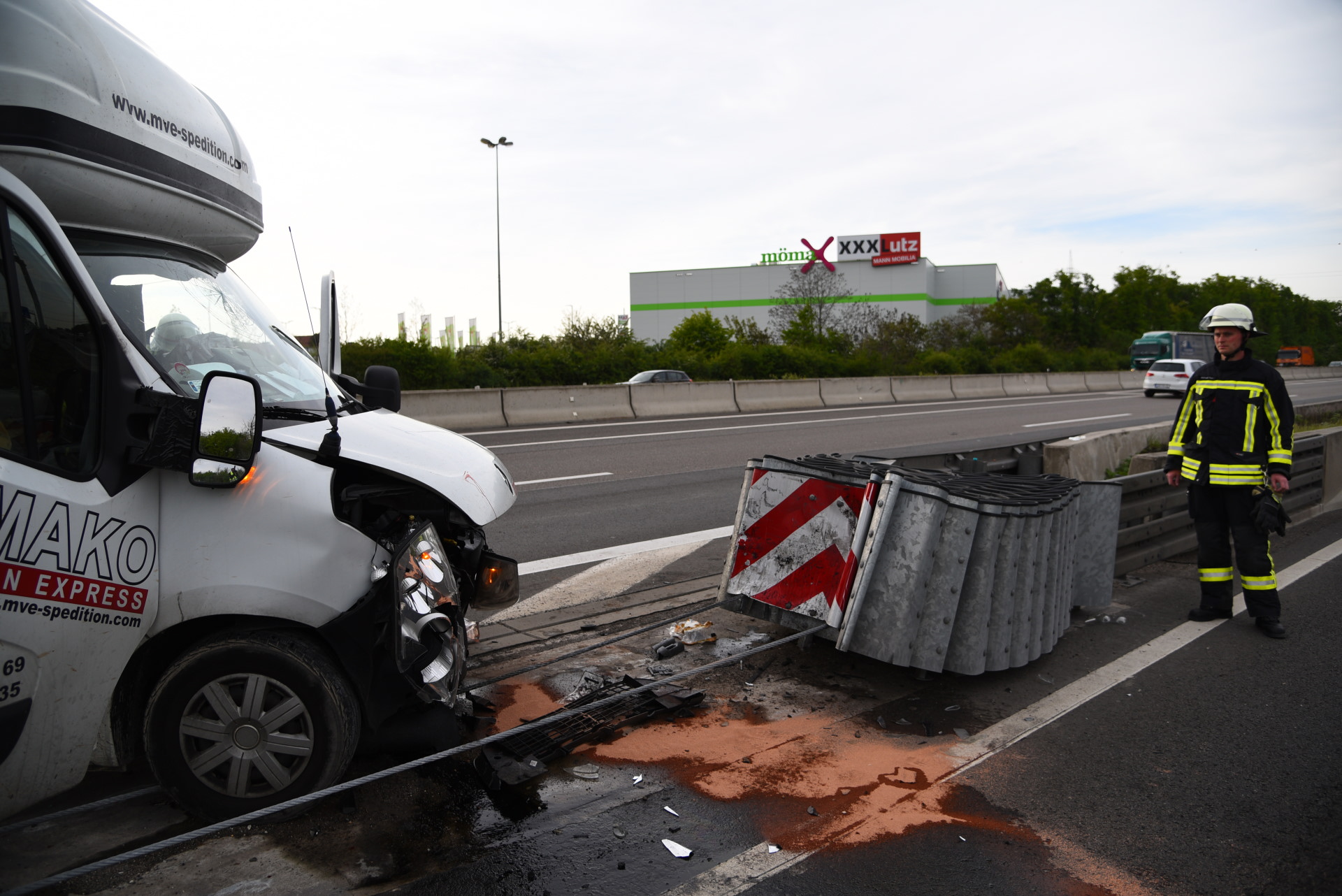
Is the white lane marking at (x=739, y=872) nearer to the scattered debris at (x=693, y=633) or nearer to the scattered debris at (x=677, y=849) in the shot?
the scattered debris at (x=677, y=849)

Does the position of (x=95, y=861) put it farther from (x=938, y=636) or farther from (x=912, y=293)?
(x=912, y=293)

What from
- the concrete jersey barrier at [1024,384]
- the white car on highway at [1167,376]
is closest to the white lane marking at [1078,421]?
the white car on highway at [1167,376]

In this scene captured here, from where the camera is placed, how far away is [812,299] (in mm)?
60531

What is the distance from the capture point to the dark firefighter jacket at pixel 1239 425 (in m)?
5.64

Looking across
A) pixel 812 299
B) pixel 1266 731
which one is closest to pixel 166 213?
pixel 1266 731

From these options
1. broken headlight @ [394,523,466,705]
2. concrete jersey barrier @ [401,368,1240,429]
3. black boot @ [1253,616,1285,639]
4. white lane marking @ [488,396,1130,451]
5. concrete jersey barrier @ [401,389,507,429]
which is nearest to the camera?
broken headlight @ [394,523,466,705]

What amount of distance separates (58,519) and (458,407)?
16.0m

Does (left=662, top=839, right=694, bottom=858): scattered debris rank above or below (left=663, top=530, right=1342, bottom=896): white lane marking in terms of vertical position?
above

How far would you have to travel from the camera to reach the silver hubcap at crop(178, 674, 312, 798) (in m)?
3.01

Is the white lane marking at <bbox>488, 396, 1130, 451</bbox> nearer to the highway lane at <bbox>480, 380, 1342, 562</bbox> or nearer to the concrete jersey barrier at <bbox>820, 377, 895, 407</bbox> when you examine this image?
the highway lane at <bbox>480, 380, 1342, 562</bbox>

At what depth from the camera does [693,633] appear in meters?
5.47

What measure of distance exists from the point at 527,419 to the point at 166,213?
52.5 ft

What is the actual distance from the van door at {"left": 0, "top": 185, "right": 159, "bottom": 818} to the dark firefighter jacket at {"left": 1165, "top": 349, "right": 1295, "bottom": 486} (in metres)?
5.78

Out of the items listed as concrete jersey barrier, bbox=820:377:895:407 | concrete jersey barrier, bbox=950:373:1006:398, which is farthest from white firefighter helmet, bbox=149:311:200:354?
concrete jersey barrier, bbox=950:373:1006:398
